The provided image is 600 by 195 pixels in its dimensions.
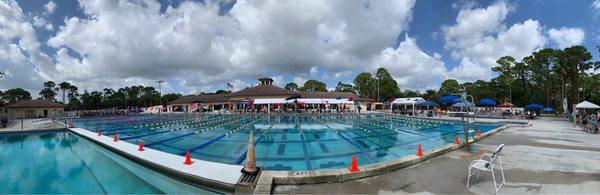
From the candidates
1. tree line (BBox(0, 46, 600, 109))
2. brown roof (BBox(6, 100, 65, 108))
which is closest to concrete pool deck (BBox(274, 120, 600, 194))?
tree line (BBox(0, 46, 600, 109))

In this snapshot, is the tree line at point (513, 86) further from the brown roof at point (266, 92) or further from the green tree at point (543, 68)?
the brown roof at point (266, 92)

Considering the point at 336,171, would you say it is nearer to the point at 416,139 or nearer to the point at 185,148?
the point at 185,148

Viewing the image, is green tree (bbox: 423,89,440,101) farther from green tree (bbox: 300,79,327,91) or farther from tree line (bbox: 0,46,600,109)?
green tree (bbox: 300,79,327,91)

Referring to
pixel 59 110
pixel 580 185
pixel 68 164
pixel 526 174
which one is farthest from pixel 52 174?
pixel 59 110

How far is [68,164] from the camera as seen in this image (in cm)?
902

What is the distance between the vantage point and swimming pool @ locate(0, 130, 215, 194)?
609 centimetres

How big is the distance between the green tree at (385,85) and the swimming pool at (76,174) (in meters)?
58.3

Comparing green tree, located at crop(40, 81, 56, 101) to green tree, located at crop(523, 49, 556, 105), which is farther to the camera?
green tree, located at crop(40, 81, 56, 101)

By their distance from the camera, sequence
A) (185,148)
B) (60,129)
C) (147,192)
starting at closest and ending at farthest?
(147,192), (185,148), (60,129)

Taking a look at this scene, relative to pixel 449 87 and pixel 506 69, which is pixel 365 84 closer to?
pixel 449 87

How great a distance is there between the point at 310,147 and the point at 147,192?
264 inches

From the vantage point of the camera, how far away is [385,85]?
63562mm

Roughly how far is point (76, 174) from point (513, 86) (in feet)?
179

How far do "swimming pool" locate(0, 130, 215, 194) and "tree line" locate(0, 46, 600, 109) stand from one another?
32.1 m
